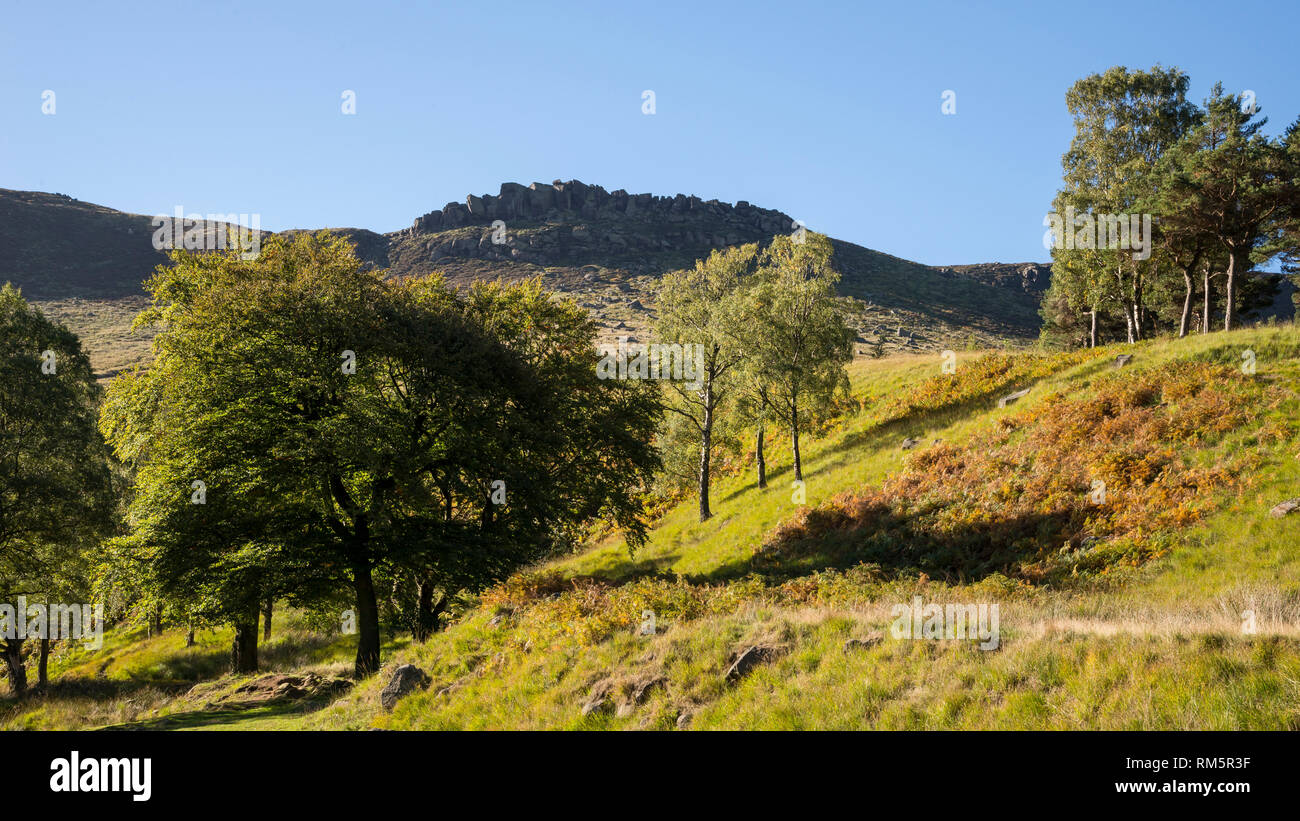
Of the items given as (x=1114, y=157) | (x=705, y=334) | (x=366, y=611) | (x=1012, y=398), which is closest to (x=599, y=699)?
(x=366, y=611)

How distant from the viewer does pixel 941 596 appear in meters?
15.7

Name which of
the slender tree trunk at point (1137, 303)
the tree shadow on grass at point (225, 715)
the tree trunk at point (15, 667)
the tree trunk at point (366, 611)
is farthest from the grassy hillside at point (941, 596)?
the slender tree trunk at point (1137, 303)

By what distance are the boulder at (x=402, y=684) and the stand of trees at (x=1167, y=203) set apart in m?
39.9

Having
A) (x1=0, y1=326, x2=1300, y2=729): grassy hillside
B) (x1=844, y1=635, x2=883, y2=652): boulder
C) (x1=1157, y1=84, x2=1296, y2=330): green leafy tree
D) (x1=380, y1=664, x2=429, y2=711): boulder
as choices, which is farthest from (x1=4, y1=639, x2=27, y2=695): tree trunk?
(x1=1157, y1=84, x2=1296, y2=330): green leafy tree

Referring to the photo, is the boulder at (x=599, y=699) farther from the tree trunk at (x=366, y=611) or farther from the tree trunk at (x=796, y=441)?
the tree trunk at (x=796, y=441)

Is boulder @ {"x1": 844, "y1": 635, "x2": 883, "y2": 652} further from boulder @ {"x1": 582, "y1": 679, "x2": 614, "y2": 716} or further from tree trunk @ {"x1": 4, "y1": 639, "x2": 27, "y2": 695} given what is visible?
tree trunk @ {"x1": 4, "y1": 639, "x2": 27, "y2": 695}

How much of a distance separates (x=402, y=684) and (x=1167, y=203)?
40709 millimetres

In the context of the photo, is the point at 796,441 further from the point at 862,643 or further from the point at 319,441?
the point at 862,643

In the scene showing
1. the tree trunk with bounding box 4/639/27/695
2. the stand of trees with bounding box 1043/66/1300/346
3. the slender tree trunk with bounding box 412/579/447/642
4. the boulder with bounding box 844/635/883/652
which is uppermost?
the stand of trees with bounding box 1043/66/1300/346

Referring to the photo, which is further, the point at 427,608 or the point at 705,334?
the point at 705,334

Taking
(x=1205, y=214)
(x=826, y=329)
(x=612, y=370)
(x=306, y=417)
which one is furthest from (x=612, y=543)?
(x=1205, y=214)

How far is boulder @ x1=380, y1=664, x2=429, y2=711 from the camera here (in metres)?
13.8

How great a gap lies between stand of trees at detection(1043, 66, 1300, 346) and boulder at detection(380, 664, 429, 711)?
131 feet

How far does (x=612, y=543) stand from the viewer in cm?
3734
